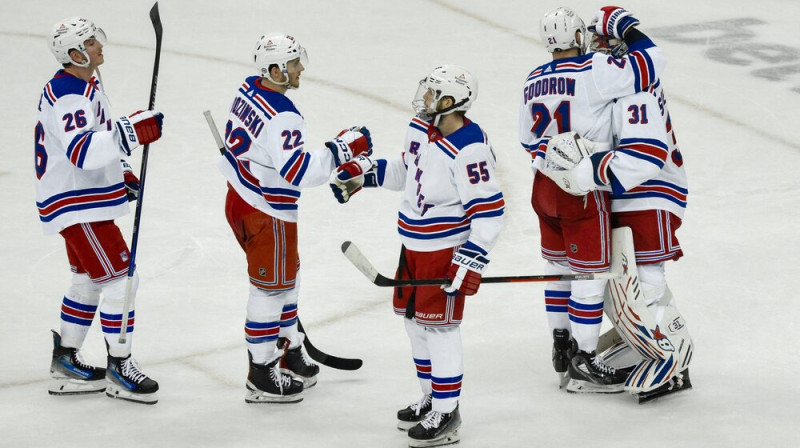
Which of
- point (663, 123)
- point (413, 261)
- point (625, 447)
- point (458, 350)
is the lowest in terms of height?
point (625, 447)

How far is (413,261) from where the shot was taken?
4.39 m

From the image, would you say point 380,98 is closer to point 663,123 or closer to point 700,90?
point 700,90

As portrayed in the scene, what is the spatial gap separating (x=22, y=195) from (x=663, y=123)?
379cm

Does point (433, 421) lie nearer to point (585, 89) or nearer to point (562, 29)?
point (585, 89)

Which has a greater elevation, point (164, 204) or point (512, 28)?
point (512, 28)

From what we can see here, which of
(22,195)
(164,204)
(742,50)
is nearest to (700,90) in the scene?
(742,50)

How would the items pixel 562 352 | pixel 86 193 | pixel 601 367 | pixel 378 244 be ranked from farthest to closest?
pixel 378 244 → pixel 562 352 → pixel 601 367 → pixel 86 193

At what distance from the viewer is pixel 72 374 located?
16.0 feet

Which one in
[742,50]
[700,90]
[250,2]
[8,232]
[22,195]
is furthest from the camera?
[250,2]

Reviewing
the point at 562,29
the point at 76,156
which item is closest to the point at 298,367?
the point at 76,156

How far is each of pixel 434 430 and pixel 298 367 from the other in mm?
837

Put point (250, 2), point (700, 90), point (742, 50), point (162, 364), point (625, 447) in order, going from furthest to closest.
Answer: point (250, 2)
point (742, 50)
point (700, 90)
point (162, 364)
point (625, 447)

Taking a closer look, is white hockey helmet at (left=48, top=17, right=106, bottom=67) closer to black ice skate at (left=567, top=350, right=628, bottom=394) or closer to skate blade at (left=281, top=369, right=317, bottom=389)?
skate blade at (left=281, top=369, right=317, bottom=389)

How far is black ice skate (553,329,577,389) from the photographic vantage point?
4895mm
